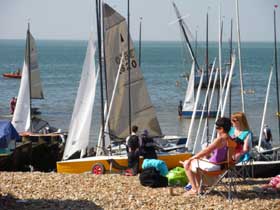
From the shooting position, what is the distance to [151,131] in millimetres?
20703

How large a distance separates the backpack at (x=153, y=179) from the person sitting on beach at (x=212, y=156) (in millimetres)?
849

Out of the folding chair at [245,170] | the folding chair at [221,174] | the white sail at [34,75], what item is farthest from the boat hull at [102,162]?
the white sail at [34,75]

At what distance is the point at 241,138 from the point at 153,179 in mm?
1605

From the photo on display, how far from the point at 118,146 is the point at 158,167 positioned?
667cm

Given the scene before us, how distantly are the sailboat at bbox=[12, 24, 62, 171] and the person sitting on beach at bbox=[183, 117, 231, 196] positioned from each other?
9180 millimetres

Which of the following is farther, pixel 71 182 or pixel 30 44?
pixel 30 44

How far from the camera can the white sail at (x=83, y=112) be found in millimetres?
18266

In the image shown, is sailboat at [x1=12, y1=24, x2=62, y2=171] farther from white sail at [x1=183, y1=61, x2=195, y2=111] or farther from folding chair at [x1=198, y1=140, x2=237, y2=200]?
folding chair at [x1=198, y1=140, x2=237, y2=200]

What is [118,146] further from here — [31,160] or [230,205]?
[230,205]

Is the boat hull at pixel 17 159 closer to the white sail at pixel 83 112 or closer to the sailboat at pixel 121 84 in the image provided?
the white sail at pixel 83 112

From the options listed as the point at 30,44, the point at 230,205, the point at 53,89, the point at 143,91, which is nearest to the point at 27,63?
the point at 30,44

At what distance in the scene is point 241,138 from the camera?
11.8 m

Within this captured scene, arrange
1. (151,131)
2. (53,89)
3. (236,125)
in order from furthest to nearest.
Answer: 1. (53,89)
2. (151,131)
3. (236,125)

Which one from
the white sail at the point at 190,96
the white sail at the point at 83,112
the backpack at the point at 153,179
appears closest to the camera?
the backpack at the point at 153,179
